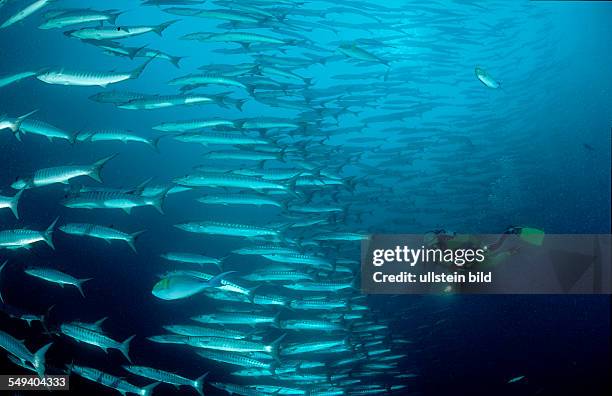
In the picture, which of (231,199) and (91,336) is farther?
(231,199)

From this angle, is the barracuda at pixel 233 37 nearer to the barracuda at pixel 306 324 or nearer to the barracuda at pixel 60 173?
the barracuda at pixel 60 173

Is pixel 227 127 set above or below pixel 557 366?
above

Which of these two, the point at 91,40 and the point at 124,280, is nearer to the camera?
the point at 91,40

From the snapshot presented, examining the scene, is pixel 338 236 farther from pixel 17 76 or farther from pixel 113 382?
pixel 17 76

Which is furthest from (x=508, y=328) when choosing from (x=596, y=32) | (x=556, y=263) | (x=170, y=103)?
(x=170, y=103)

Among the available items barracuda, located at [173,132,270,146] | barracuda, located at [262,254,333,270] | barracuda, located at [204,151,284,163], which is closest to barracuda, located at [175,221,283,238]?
barracuda, located at [262,254,333,270]

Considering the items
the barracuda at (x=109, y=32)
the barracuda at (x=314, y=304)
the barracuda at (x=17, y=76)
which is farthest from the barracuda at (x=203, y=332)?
the barracuda at (x=109, y=32)

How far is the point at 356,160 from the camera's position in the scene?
890 cm

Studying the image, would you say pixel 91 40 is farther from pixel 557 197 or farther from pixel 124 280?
pixel 557 197

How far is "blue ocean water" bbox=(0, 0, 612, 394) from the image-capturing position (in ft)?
27.7

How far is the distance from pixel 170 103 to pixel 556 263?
610cm

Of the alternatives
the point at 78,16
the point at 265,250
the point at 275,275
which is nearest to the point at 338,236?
the point at 275,275

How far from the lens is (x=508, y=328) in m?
15.1

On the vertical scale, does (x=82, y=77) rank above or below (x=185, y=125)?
above
